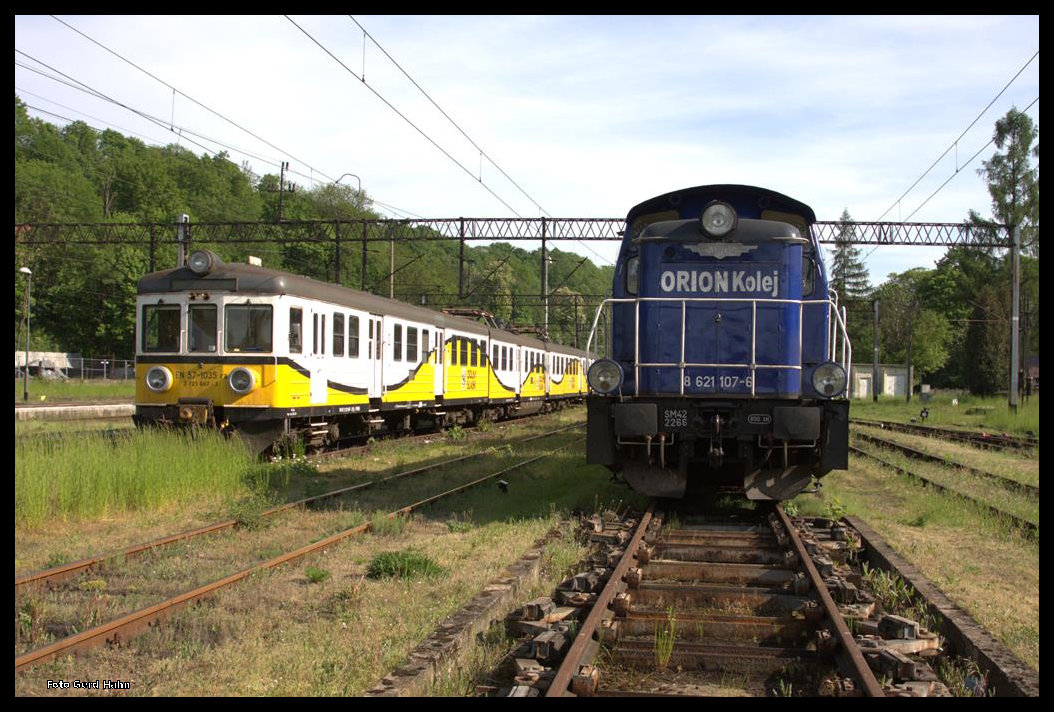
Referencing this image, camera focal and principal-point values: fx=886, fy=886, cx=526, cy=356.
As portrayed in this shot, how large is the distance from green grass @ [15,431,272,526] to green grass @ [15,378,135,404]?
85.5ft

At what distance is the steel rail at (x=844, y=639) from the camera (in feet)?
14.8

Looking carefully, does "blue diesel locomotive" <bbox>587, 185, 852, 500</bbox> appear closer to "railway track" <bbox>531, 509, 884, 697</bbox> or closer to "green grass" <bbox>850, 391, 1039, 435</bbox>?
"railway track" <bbox>531, 509, 884, 697</bbox>

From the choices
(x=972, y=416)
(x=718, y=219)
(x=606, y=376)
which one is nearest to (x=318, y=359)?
(x=606, y=376)

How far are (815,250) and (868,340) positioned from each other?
85246 mm

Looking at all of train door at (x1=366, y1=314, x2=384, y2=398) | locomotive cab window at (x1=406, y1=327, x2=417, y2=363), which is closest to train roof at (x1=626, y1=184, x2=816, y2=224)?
train door at (x1=366, y1=314, x2=384, y2=398)

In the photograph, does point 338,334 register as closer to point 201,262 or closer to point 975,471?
point 201,262

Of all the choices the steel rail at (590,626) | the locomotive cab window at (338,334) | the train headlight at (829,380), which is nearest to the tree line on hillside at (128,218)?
the locomotive cab window at (338,334)

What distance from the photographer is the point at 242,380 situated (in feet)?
46.0

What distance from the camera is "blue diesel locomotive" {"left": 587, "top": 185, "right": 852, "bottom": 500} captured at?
9195 millimetres

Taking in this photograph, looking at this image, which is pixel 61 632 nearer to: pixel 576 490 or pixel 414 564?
pixel 414 564

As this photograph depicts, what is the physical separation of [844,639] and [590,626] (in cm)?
149

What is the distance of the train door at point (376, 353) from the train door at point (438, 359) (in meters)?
3.27

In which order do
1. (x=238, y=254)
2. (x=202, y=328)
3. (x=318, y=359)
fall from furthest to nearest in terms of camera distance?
1. (x=238, y=254)
2. (x=318, y=359)
3. (x=202, y=328)

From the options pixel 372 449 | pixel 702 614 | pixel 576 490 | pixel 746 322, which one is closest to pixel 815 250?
pixel 746 322
